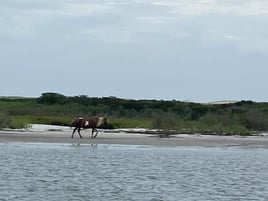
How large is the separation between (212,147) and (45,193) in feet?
53.7

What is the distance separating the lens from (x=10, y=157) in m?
28.9

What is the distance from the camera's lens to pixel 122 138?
1497 inches

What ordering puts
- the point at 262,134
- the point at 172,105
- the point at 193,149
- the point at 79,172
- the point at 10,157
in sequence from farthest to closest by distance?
1. the point at 172,105
2. the point at 262,134
3. the point at 193,149
4. the point at 10,157
5. the point at 79,172

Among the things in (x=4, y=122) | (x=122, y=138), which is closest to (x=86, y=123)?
(x=122, y=138)

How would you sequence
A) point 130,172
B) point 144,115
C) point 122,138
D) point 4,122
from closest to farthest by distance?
point 130,172 → point 122,138 → point 4,122 → point 144,115

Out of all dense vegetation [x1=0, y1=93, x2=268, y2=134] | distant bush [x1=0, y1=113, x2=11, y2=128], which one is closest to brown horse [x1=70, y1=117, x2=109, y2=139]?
dense vegetation [x1=0, y1=93, x2=268, y2=134]

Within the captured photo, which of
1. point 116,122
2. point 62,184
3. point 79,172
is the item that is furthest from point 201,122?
point 62,184

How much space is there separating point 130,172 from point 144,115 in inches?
1279

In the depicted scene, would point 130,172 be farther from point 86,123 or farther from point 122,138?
point 86,123

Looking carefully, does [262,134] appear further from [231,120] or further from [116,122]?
[116,122]

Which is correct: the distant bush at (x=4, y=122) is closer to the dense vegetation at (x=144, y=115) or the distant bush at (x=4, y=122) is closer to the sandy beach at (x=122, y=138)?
the dense vegetation at (x=144, y=115)

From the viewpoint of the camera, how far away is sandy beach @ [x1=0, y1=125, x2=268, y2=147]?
36.4m

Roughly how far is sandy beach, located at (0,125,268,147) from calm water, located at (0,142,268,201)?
1828 millimetres

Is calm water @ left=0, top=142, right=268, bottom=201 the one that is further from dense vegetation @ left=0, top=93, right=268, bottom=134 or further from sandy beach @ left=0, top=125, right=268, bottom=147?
dense vegetation @ left=0, top=93, right=268, bottom=134
